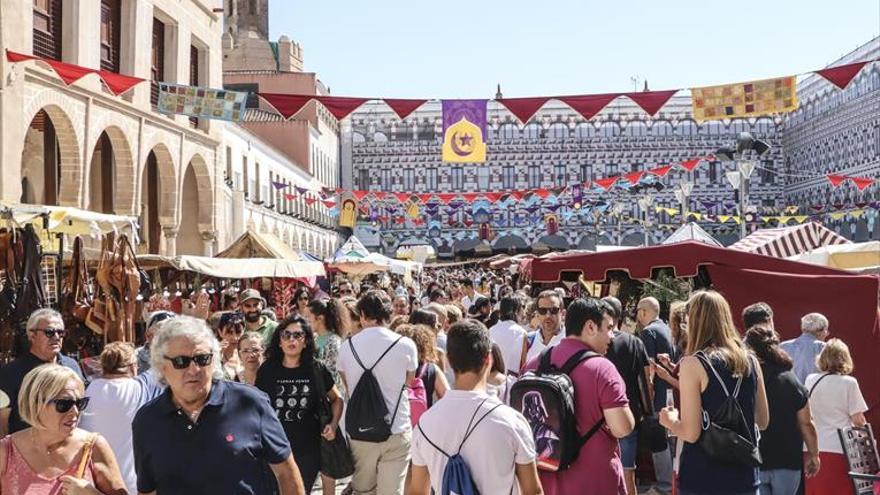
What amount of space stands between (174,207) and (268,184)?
22.5 meters

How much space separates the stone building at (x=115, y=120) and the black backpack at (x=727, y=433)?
42.7ft

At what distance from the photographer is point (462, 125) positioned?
69.7 feet

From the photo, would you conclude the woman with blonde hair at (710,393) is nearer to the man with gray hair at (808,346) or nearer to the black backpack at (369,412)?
the black backpack at (369,412)

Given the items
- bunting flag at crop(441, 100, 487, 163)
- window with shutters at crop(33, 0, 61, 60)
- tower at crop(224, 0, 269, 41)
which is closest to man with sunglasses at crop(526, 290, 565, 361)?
window with shutters at crop(33, 0, 61, 60)

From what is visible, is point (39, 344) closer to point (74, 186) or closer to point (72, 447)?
point (72, 447)

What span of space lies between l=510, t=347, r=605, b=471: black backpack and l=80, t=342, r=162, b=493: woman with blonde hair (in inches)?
81.0

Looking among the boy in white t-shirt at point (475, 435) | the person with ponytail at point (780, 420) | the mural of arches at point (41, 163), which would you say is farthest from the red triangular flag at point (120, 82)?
the boy in white t-shirt at point (475, 435)

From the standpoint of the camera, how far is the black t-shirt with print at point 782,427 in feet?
18.1

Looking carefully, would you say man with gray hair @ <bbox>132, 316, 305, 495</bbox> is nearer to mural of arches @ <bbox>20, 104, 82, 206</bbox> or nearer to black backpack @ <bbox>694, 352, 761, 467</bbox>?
black backpack @ <bbox>694, 352, 761, 467</bbox>

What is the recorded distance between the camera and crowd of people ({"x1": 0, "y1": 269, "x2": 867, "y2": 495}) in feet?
11.8

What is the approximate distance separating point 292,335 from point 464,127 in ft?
50.9

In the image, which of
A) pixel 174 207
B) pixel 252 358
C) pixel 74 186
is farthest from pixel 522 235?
pixel 252 358

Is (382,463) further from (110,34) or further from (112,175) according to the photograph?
(112,175)

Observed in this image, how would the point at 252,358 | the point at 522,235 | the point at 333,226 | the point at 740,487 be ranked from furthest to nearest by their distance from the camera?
the point at 522,235 → the point at 333,226 → the point at 252,358 → the point at 740,487
